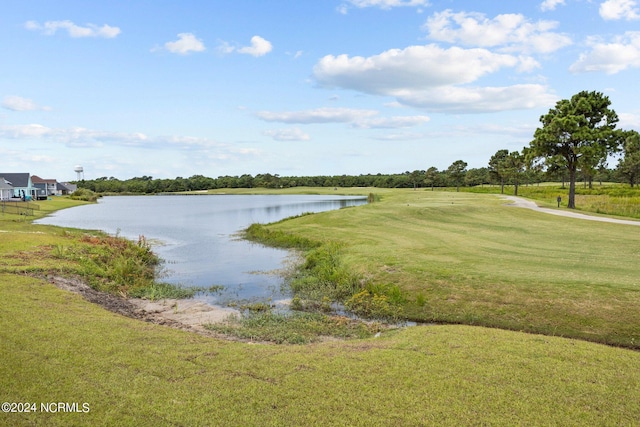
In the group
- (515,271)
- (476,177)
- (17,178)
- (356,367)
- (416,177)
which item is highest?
(416,177)

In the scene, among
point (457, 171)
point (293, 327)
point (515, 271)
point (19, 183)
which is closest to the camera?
point (293, 327)

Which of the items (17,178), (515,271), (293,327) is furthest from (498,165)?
(17,178)

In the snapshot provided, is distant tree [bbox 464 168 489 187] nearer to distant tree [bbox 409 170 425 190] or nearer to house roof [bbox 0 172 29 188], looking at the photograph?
distant tree [bbox 409 170 425 190]

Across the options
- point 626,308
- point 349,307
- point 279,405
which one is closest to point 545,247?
point 626,308

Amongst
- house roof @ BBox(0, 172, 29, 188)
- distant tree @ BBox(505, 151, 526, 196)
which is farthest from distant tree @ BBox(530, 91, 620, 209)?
house roof @ BBox(0, 172, 29, 188)

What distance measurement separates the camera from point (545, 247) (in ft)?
69.4

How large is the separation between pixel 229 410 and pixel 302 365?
1.92 m

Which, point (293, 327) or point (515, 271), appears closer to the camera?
point (293, 327)

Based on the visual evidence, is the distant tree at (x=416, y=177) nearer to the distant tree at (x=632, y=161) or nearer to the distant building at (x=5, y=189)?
the distant tree at (x=632, y=161)

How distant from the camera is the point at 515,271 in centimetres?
1578

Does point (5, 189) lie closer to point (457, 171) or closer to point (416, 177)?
point (457, 171)

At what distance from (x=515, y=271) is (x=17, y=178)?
339ft

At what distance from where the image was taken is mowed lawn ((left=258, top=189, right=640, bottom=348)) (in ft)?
39.2

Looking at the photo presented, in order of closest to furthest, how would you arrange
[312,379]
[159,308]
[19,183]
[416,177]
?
1. [312,379]
2. [159,308]
3. [19,183]
4. [416,177]
